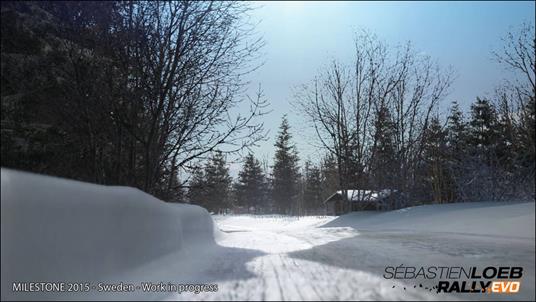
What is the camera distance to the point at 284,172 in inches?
3243

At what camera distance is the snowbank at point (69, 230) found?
12.9 feet

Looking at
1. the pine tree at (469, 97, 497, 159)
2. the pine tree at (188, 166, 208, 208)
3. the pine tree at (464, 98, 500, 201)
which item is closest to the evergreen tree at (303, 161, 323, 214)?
the pine tree at (469, 97, 497, 159)

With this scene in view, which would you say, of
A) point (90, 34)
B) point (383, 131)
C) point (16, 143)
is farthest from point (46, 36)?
point (383, 131)

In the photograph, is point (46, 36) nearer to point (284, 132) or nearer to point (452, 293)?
point (452, 293)

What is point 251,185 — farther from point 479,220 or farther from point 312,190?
point 479,220

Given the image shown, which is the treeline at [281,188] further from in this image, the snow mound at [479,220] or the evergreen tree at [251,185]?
the snow mound at [479,220]

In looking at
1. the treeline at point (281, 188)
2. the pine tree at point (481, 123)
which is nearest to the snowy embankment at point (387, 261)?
the pine tree at point (481, 123)

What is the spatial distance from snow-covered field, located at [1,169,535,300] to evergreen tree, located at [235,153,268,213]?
7599cm

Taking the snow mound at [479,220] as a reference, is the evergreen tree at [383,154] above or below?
above

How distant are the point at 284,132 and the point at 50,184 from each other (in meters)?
76.6

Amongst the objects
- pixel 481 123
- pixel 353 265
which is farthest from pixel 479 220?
pixel 481 123

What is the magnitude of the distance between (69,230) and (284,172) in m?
77.8

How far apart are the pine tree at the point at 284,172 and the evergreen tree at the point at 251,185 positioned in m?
4.10

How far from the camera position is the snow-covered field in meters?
4.19
